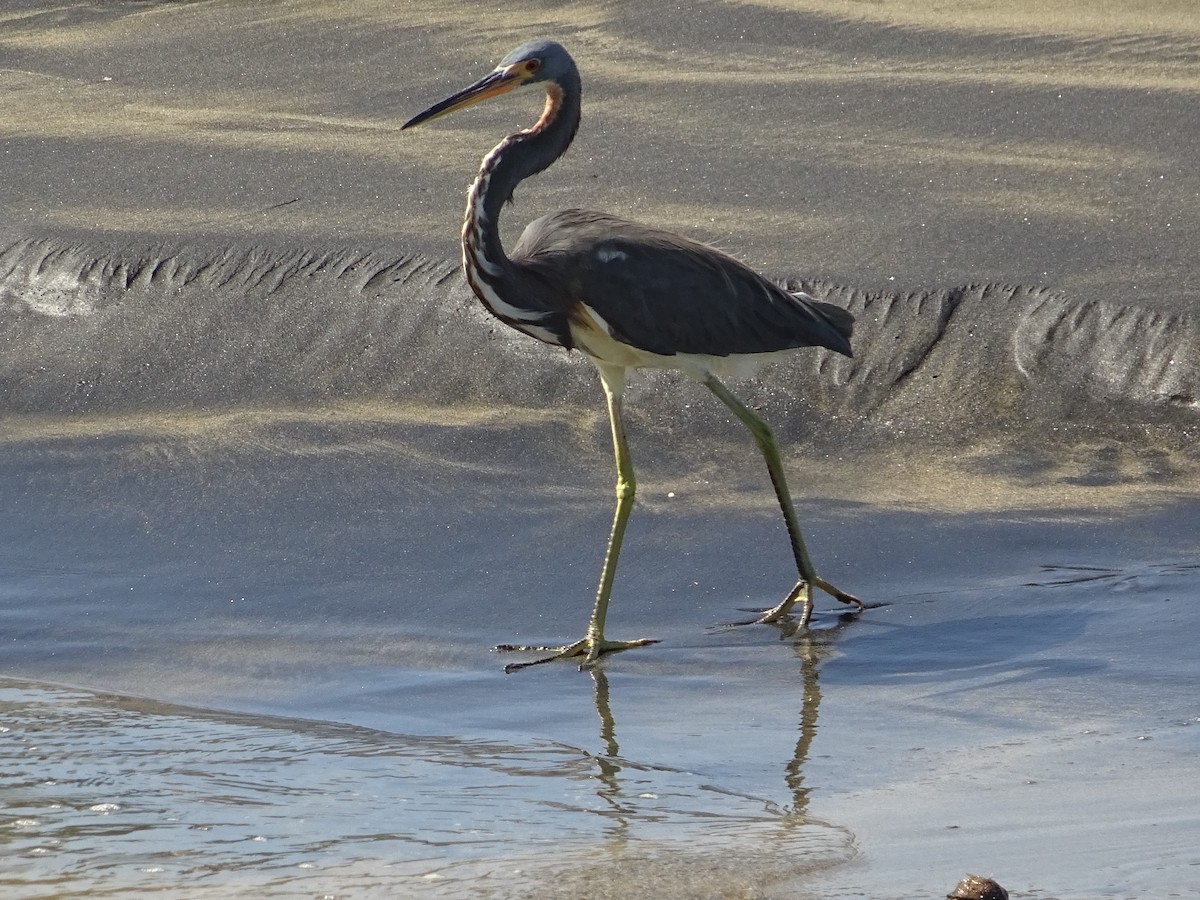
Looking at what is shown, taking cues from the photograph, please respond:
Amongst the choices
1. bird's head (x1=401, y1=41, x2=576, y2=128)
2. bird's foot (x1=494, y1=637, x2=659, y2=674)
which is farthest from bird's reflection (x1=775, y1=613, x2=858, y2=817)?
bird's head (x1=401, y1=41, x2=576, y2=128)

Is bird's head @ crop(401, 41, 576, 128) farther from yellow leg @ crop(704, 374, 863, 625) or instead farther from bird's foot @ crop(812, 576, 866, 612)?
bird's foot @ crop(812, 576, 866, 612)

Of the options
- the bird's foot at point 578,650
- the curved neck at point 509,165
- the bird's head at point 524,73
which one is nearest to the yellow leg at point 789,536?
the bird's foot at point 578,650

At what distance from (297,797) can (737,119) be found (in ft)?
16.8

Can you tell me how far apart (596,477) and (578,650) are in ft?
3.97

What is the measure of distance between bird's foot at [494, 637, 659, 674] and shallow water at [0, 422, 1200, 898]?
0.18ft

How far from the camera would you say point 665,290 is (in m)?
5.29

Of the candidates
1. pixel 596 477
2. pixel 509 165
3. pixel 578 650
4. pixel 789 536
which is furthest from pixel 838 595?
pixel 509 165

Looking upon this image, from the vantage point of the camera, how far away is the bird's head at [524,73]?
5.32m

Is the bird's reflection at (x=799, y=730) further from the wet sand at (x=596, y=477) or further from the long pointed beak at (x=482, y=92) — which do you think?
the long pointed beak at (x=482, y=92)

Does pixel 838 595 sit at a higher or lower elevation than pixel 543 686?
higher

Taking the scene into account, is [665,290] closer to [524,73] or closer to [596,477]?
[524,73]

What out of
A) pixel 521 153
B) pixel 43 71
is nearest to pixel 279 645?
pixel 521 153

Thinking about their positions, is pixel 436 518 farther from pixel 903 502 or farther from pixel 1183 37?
pixel 1183 37

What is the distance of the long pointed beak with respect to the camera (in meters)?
5.28
